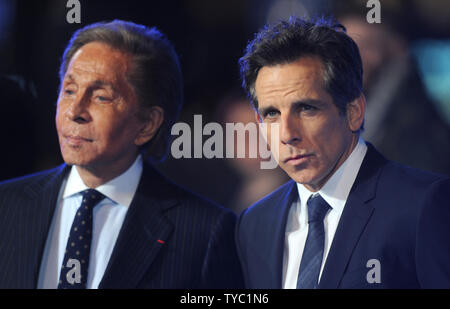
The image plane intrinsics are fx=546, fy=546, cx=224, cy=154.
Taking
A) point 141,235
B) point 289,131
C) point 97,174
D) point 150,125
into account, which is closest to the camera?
point 289,131

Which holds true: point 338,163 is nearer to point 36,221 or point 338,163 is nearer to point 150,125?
point 150,125

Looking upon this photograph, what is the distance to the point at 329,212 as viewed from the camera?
245cm

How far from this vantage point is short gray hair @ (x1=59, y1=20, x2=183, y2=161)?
2742mm

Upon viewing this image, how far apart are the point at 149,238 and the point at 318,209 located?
0.81 meters

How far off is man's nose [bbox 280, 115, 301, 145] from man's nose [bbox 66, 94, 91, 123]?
36.3 inches

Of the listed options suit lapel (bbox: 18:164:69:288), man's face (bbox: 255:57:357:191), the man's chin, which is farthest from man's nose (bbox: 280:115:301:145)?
suit lapel (bbox: 18:164:69:288)

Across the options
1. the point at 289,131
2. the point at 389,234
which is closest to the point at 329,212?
the point at 389,234

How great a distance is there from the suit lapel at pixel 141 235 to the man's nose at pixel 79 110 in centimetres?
43

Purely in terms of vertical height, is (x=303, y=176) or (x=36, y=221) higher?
(x=303, y=176)

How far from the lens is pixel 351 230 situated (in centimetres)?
233

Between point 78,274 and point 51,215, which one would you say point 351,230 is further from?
point 51,215

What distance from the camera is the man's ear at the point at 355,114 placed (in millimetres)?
2502

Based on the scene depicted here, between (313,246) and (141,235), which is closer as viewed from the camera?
(313,246)
